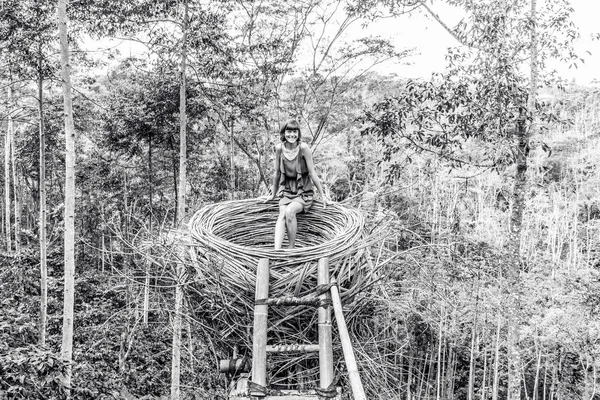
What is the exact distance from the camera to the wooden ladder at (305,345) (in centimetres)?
220

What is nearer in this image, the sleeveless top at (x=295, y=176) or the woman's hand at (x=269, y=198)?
the sleeveless top at (x=295, y=176)

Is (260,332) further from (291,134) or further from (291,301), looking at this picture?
(291,134)

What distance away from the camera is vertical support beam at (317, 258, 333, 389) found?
7.50 ft

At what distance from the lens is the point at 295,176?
368cm

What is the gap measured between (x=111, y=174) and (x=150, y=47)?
8310 mm

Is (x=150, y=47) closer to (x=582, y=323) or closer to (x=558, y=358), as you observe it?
(x=582, y=323)

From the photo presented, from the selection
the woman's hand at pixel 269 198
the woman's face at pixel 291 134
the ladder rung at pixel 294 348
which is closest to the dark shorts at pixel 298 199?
the woman's hand at pixel 269 198

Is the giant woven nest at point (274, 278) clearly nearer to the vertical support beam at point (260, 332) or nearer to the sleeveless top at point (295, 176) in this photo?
the vertical support beam at point (260, 332)

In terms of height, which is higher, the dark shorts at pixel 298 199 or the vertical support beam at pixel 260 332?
the dark shorts at pixel 298 199

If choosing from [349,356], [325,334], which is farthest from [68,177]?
[349,356]

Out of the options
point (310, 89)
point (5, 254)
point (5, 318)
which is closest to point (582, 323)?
point (310, 89)

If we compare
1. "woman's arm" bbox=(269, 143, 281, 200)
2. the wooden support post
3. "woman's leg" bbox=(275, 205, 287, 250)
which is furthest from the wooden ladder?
"woman's arm" bbox=(269, 143, 281, 200)

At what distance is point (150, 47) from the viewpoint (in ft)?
32.2

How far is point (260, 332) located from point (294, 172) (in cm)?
149
